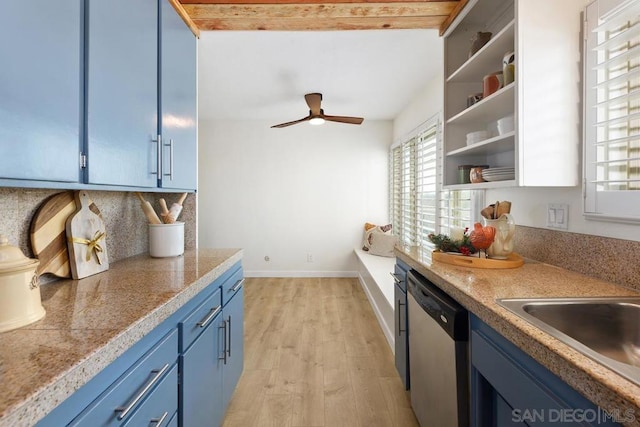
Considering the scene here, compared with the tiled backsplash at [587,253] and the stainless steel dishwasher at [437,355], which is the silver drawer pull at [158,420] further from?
the tiled backsplash at [587,253]

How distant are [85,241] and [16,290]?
0.59m

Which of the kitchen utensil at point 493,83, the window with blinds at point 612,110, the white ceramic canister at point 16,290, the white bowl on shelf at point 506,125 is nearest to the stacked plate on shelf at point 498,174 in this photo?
the white bowl on shelf at point 506,125

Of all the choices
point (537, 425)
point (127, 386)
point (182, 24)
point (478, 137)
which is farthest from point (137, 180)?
point (478, 137)

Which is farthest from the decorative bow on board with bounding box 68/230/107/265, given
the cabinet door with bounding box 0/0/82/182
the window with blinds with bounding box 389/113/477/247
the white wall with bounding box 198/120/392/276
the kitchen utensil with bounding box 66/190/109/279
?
the white wall with bounding box 198/120/392/276

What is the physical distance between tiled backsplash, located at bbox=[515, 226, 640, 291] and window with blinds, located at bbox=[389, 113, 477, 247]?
754 mm

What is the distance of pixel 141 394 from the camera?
0.90m

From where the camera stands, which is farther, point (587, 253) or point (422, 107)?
point (422, 107)

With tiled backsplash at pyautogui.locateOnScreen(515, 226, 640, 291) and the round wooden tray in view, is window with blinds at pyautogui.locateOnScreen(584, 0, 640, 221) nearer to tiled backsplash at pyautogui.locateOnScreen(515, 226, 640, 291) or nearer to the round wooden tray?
tiled backsplash at pyautogui.locateOnScreen(515, 226, 640, 291)

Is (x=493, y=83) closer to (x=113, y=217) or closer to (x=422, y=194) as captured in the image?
(x=422, y=194)

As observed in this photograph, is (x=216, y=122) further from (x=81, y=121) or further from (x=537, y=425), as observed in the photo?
(x=537, y=425)

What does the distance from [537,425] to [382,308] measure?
7.72 ft

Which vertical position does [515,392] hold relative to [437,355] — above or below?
above

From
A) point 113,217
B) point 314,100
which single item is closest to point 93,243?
point 113,217

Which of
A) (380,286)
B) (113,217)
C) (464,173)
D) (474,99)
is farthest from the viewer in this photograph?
(380,286)
